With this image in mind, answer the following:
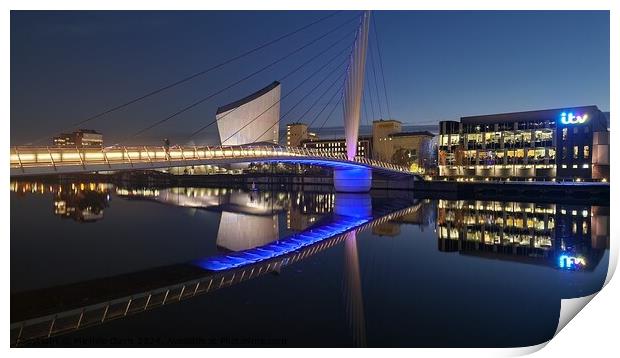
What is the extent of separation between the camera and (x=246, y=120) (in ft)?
144

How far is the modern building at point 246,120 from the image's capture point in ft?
143

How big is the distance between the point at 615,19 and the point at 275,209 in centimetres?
1430

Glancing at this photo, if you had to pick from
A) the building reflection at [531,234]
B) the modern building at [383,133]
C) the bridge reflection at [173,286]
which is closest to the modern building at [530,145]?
the building reflection at [531,234]

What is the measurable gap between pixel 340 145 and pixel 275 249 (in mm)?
63657

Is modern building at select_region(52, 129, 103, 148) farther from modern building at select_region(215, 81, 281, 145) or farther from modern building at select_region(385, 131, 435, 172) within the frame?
modern building at select_region(385, 131, 435, 172)

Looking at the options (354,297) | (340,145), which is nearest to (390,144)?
(340,145)

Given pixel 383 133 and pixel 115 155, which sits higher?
pixel 383 133

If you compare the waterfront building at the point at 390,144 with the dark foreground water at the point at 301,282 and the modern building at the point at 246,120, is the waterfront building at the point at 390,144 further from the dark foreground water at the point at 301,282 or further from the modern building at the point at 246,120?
the dark foreground water at the point at 301,282

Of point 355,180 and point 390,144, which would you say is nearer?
point 355,180

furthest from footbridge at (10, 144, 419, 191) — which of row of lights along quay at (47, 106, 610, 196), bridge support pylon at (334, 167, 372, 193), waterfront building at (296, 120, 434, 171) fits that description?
waterfront building at (296, 120, 434, 171)

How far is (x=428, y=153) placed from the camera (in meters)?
46.2

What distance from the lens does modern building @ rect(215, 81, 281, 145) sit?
4344 cm

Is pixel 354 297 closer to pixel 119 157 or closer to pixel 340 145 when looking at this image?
pixel 119 157
